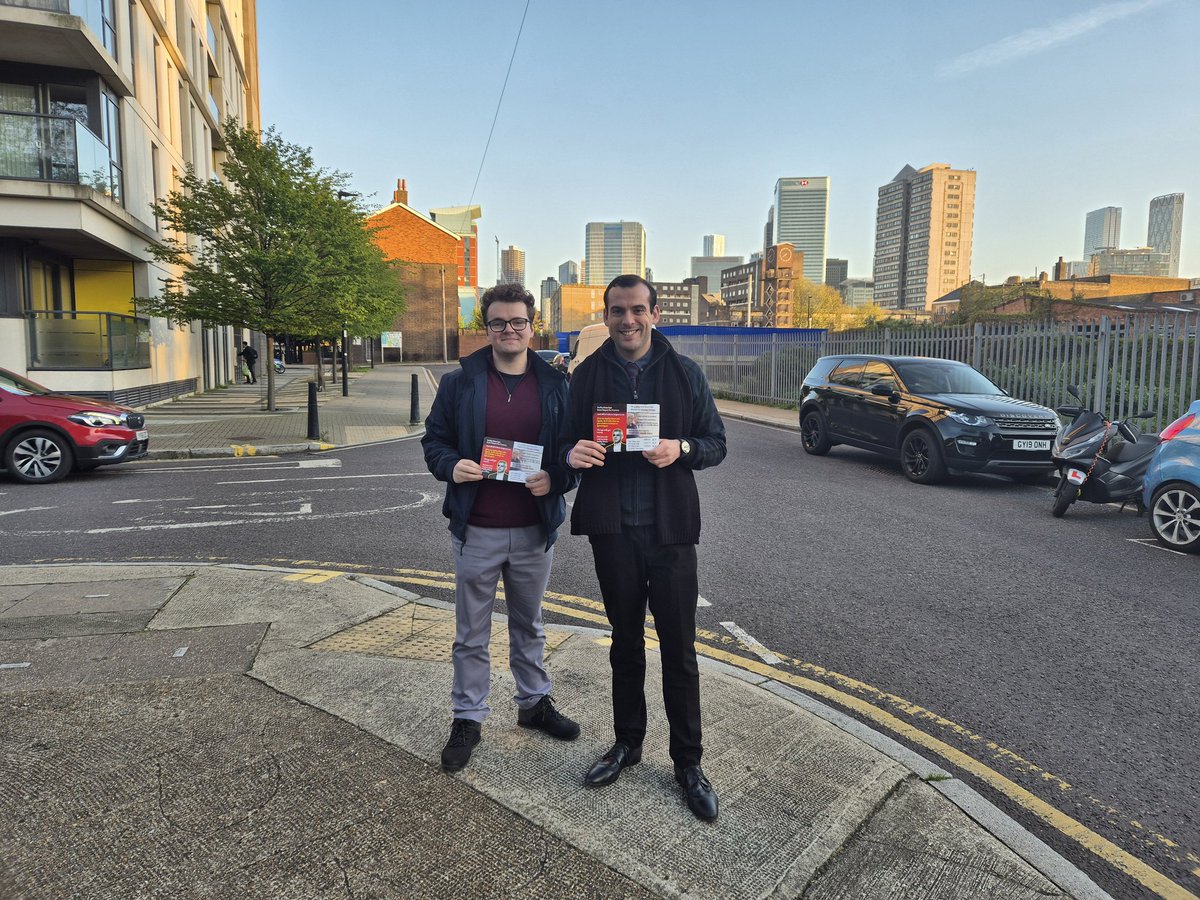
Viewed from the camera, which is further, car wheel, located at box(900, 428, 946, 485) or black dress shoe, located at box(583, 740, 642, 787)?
car wheel, located at box(900, 428, 946, 485)

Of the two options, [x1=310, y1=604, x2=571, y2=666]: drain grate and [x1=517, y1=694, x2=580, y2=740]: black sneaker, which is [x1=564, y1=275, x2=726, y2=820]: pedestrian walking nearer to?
[x1=517, y1=694, x2=580, y2=740]: black sneaker

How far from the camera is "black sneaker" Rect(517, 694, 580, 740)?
3225 mm

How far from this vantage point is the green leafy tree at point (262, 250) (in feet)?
56.7

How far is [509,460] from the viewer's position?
2857 mm

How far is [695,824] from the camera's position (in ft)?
8.75

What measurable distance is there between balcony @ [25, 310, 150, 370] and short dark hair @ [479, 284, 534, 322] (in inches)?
672

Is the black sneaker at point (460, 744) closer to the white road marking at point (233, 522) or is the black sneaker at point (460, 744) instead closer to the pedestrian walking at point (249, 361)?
the white road marking at point (233, 522)

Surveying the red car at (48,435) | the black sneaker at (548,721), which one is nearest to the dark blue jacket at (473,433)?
the black sneaker at (548,721)

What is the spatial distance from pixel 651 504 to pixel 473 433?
2.55ft

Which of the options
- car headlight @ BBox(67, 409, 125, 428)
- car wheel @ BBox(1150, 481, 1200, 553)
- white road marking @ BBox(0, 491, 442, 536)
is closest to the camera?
car wheel @ BBox(1150, 481, 1200, 553)

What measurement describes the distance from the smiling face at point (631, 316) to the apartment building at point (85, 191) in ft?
54.1

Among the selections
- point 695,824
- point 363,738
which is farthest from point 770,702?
point 363,738

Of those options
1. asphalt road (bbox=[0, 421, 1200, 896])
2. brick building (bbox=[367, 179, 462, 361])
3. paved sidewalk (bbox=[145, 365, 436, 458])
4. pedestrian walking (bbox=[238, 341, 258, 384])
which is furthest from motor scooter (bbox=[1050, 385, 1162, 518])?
brick building (bbox=[367, 179, 462, 361])

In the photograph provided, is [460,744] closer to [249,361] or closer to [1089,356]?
[1089,356]
